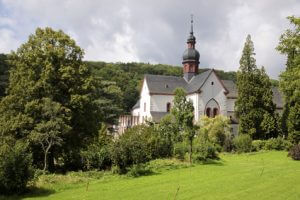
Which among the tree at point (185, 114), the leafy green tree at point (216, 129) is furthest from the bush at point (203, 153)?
the leafy green tree at point (216, 129)

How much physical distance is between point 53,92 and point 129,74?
92067mm

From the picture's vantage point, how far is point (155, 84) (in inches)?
2176

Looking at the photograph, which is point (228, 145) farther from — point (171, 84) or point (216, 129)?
point (171, 84)

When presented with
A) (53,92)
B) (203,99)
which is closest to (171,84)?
(203,99)

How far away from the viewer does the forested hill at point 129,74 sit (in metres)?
99.1

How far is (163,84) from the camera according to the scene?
182 feet

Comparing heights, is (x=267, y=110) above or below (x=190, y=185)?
above

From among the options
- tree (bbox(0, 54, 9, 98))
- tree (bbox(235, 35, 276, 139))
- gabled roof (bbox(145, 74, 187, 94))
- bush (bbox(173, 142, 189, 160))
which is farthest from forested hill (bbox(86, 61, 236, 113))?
bush (bbox(173, 142, 189, 160))

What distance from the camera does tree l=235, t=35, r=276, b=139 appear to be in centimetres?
4312

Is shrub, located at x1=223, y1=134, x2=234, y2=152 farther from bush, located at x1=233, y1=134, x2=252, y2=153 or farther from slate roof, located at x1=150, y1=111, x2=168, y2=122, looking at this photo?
slate roof, located at x1=150, y1=111, x2=168, y2=122

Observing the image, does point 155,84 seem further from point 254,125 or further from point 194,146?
point 194,146

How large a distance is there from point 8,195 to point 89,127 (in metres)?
9.35

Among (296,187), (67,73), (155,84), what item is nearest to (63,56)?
(67,73)

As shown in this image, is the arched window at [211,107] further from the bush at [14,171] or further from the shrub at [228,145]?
the bush at [14,171]
